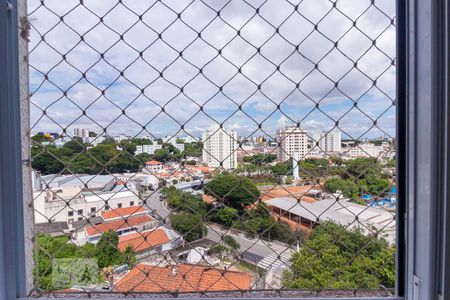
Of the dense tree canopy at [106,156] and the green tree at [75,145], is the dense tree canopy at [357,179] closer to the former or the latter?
the dense tree canopy at [106,156]

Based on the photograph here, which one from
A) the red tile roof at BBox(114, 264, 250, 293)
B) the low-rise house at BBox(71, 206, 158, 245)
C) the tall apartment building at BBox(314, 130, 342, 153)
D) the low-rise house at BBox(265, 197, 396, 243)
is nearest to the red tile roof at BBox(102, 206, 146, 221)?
the low-rise house at BBox(71, 206, 158, 245)

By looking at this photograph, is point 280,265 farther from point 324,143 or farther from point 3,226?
point 3,226

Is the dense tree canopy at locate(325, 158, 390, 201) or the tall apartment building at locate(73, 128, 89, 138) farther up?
the tall apartment building at locate(73, 128, 89, 138)

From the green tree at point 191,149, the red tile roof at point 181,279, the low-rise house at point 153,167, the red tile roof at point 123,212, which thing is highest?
the green tree at point 191,149

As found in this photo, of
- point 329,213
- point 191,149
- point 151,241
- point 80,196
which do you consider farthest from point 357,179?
point 80,196

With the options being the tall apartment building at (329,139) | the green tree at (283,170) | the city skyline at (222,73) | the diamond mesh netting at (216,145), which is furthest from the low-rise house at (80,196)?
the tall apartment building at (329,139)

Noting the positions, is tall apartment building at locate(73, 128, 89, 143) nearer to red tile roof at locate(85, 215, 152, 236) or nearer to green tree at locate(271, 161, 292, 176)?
red tile roof at locate(85, 215, 152, 236)

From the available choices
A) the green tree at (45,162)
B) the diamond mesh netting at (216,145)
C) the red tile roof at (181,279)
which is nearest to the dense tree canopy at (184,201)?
the diamond mesh netting at (216,145)

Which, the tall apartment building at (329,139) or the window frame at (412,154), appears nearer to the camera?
the window frame at (412,154)

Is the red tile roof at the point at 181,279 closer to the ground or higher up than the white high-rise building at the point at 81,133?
closer to the ground
